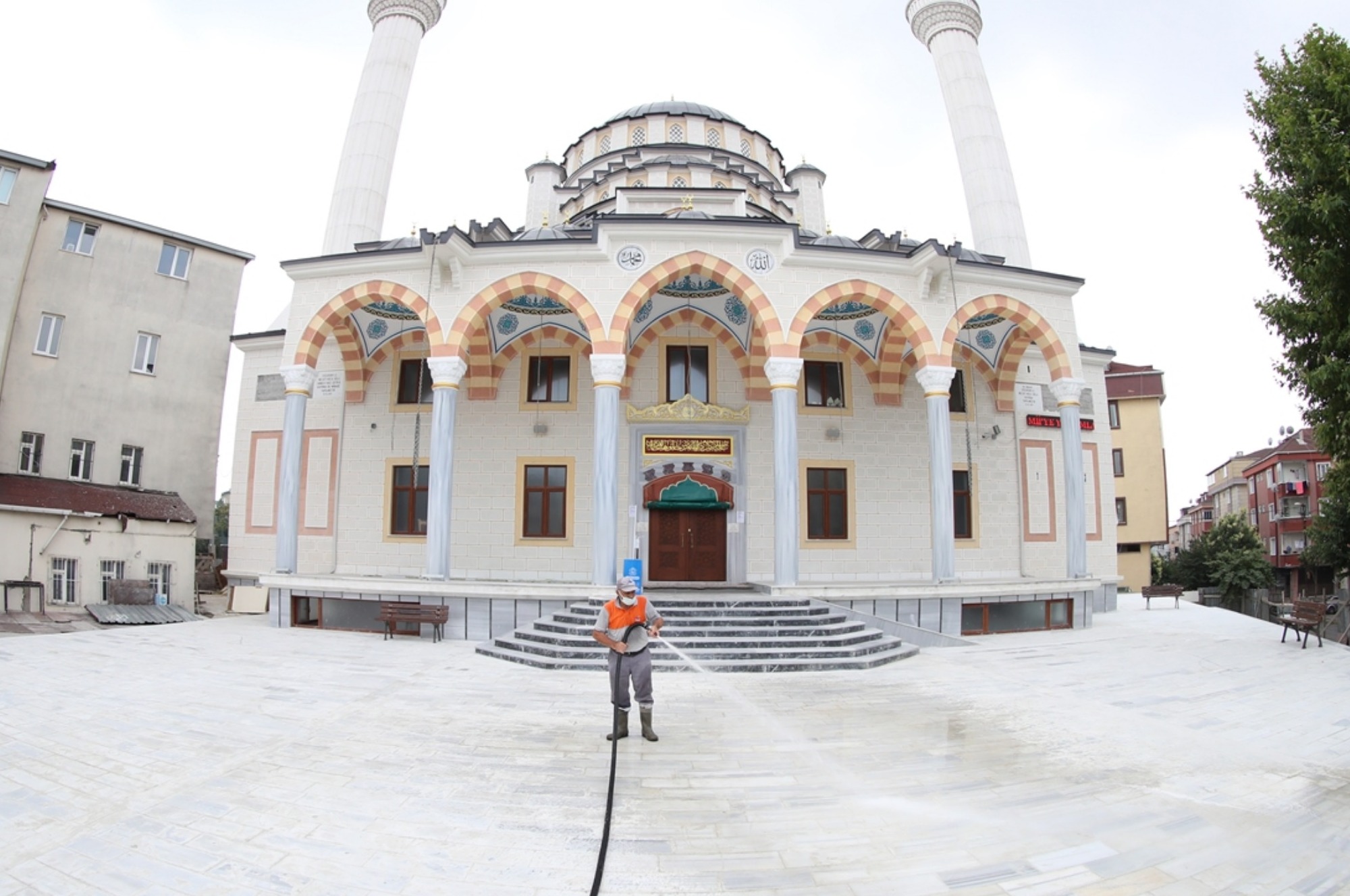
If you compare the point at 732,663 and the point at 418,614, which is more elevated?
the point at 418,614

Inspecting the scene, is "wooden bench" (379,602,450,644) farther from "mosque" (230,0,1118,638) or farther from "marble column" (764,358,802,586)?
"marble column" (764,358,802,586)

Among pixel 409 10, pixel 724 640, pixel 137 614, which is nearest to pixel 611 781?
pixel 724 640

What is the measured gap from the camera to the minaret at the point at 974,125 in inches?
725

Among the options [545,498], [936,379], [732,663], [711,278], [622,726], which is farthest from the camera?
[545,498]

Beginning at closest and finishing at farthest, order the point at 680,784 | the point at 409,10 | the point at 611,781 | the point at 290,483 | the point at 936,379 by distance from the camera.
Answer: the point at 611,781 < the point at 680,784 < the point at 936,379 < the point at 290,483 < the point at 409,10

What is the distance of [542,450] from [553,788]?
10.2 meters

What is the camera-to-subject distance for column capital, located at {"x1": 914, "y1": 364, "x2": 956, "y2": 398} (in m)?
11.6

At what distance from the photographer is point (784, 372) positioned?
36.5ft

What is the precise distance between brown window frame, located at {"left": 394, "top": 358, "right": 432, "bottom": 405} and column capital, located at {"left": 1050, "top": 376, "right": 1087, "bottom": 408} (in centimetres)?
1174

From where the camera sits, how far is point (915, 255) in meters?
11.6

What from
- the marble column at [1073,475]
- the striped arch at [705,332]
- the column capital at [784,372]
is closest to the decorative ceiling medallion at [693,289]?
the striped arch at [705,332]

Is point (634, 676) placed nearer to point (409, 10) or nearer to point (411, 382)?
point (411, 382)

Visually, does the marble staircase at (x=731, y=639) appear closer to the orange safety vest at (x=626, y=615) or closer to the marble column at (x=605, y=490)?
the marble column at (x=605, y=490)

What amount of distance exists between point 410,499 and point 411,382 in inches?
93.4
